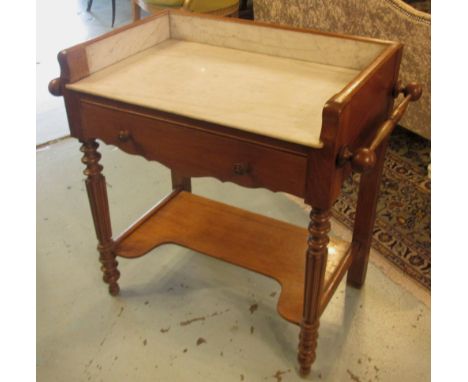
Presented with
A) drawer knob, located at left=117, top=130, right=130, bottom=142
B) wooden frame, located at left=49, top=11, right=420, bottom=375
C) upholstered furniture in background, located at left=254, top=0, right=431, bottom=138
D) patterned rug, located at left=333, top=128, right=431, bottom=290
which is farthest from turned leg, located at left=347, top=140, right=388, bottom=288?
upholstered furniture in background, located at left=254, top=0, right=431, bottom=138

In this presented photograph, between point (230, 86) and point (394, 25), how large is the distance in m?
1.08

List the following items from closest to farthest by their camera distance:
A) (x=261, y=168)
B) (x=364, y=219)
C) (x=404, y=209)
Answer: (x=261, y=168)
(x=364, y=219)
(x=404, y=209)

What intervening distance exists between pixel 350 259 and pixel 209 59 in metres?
0.68

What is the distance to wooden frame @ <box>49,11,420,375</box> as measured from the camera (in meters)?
0.96

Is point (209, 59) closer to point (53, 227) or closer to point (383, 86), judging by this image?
point (383, 86)

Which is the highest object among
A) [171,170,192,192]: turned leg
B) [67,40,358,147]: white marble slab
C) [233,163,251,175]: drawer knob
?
[67,40,358,147]: white marble slab

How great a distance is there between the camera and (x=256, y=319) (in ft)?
4.76

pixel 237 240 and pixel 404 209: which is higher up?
pixel 237 240

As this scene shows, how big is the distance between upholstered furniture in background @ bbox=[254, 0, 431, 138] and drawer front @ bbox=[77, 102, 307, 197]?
1199mm

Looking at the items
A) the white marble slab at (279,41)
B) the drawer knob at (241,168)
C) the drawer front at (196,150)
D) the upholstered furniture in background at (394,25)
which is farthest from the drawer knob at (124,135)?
the upholstered furniture in background at (394,25)

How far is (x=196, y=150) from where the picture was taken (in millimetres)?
1089

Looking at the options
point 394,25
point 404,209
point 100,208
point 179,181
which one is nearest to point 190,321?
point 100,208

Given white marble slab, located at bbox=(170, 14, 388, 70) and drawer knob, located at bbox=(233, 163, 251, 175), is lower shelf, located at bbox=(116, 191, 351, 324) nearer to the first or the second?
drawer knob, located at bbox=(233, 163, 251, 175)

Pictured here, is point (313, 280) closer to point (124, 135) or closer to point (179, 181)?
point (124, 135)
